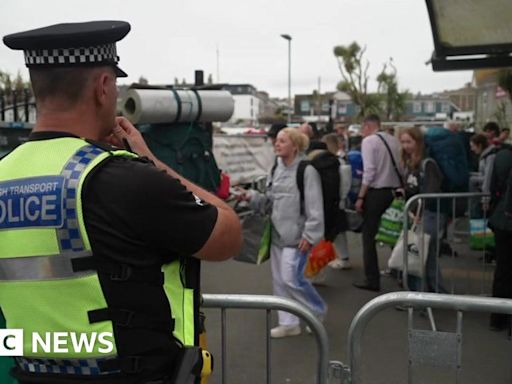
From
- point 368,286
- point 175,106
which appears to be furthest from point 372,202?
point 175,106

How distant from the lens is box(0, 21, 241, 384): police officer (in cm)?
133

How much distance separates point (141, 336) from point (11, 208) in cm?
47

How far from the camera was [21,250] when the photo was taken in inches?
53.4

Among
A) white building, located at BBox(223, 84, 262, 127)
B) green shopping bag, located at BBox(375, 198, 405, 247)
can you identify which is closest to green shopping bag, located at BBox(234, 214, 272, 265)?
green shopping bag, located at BBox(375, 198, 405, 247)

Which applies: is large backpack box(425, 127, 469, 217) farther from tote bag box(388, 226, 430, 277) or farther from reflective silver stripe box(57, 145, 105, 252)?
reflective silver stripe box(57, 145, 105, 252)

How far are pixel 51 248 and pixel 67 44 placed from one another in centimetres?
53

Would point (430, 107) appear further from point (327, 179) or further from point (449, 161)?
point (327, 179)

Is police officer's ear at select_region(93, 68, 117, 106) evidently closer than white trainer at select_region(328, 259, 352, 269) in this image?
Yes

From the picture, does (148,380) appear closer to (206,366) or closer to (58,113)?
(206,366)

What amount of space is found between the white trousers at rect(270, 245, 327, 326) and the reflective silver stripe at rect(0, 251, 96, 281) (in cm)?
322

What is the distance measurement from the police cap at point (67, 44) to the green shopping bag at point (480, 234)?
15.9ft

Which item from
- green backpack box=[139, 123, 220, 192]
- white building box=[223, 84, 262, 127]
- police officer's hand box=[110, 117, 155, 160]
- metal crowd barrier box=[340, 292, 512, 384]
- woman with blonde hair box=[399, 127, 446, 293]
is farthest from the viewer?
white building box=[223, 84, 262, 127]

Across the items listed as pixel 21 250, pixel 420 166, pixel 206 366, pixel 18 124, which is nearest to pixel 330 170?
pixel 420 166

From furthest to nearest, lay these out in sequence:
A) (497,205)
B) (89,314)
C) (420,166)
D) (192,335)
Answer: (420,166), (497,205), (192,335), (89,314)
